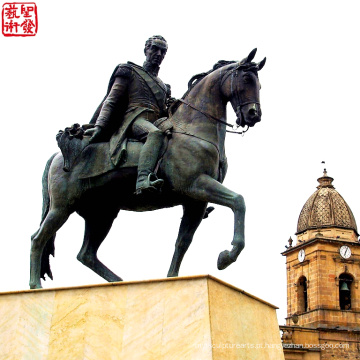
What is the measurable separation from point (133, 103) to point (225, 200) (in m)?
2.18

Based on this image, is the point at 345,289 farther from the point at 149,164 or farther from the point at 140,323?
the point at 140,323

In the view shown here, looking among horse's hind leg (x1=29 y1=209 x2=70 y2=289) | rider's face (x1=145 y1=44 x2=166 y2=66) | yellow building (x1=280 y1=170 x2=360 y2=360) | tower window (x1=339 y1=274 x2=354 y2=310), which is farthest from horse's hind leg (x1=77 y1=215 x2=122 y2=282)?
tower window (x1=339 y1=274 x2=354 y2=310)

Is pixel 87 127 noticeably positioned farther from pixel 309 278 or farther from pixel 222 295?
pixel 309 278

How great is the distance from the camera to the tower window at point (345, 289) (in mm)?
56094

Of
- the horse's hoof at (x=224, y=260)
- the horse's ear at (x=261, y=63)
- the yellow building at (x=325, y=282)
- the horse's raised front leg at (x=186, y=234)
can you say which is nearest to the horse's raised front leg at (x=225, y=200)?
the horse's hoof at (x=224, y=260)

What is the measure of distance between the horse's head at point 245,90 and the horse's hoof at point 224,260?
182cm

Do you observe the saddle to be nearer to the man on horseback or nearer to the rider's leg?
the man on horseback

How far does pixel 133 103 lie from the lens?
34.8 feet

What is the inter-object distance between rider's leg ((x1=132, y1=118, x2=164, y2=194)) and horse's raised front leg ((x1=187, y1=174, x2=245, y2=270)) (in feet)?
1.59

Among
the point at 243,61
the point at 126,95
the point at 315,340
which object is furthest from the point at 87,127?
the point at 315,340

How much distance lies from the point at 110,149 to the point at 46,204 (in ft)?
4.58

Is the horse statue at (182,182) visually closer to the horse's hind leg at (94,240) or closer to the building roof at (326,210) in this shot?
the horse's hind leg at (94,240)

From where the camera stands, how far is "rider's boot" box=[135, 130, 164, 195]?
958 cm

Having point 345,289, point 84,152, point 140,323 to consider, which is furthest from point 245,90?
point 345,289
